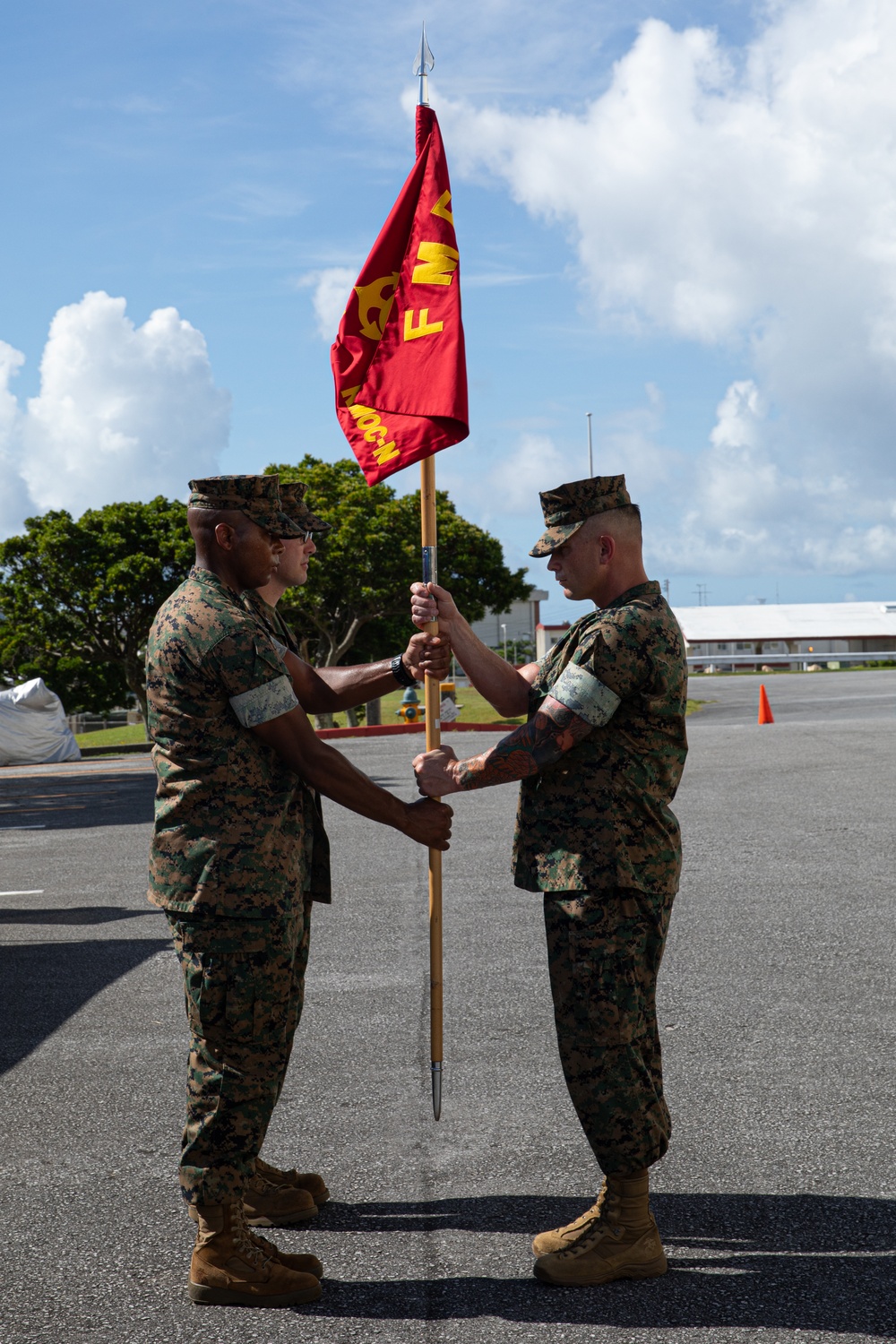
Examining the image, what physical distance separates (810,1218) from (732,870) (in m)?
5.82

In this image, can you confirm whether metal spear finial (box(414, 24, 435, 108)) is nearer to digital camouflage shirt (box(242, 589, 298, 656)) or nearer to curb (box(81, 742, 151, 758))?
digital camouflage shirt (box(242, 589, 298, 656))

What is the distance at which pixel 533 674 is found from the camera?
4.65m

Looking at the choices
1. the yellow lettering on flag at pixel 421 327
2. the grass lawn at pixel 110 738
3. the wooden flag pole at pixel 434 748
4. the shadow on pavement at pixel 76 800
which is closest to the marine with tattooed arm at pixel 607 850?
the wooden flag pole at pixel 434 748

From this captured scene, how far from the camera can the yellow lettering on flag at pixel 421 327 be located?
4523 mm

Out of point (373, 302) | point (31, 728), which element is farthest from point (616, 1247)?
point (31, 728)

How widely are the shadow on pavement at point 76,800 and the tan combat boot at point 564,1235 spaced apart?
11.6 meters

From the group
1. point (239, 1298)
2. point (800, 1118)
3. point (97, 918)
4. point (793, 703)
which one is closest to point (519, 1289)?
point (239, 1298)

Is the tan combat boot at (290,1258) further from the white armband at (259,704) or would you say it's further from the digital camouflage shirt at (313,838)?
the white armband at (259,704)

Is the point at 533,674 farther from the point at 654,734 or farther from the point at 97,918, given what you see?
the point at 97,918

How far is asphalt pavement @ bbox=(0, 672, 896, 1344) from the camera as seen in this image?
3.34 m

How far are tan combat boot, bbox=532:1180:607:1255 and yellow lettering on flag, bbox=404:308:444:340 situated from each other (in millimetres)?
2954

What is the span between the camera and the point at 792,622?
346 feet

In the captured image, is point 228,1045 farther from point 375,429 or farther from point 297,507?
point 375,429

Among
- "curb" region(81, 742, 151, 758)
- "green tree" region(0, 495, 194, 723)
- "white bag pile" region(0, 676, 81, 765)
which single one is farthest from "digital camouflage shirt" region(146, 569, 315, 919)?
"green tree" region(0, 495, 194, 723)
